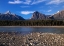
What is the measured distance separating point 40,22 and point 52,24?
13371mm

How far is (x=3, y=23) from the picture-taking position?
170m

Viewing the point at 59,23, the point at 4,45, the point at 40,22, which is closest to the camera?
the point at 4,45

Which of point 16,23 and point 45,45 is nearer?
point 45,45

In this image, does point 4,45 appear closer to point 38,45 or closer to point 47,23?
point 38,45

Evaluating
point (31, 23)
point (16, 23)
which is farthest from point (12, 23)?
point (31, 23)

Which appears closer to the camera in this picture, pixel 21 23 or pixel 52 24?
pixel 52 24

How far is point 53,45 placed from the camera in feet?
56.9

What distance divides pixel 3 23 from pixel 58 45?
512 ft

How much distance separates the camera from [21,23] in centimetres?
17162

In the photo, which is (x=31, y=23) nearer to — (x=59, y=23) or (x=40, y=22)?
(x=40, y=22)

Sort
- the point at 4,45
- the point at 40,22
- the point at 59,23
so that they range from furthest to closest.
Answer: the point at 40,22 → the point at 59,23 → the point at 4,45

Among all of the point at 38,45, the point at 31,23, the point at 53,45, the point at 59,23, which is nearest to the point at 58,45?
the point at 53,45

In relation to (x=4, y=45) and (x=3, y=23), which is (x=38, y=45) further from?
(x=3, y=23)

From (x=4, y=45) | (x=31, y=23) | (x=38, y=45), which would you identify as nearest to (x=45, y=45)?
(x=38, y=45)
